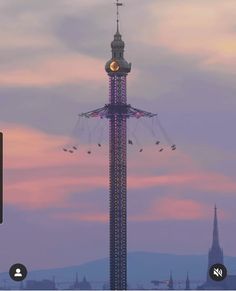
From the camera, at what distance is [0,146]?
40812 mm

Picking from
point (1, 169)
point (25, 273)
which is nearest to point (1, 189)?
point (1, 169)

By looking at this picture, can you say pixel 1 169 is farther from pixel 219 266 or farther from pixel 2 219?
pixel 219 266

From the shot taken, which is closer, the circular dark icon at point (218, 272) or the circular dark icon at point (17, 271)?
the circular dark icon at point (17, 271)

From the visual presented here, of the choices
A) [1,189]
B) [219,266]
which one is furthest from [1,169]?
[219,266]

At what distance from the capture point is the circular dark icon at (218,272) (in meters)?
46.0

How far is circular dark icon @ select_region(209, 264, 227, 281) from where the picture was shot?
4597cm

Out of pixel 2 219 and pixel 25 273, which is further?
pixel 25 273

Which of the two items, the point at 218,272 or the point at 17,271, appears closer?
the point at 17,271

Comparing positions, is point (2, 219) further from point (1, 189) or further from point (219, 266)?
point (219, 266)

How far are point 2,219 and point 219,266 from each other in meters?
8.54

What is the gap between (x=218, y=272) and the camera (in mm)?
46531

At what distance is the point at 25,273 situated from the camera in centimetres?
4578

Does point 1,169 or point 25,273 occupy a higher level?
point 1,169

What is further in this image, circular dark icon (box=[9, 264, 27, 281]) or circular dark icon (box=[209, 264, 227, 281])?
circular dark icon (box=[209, 264, 227, 281])
